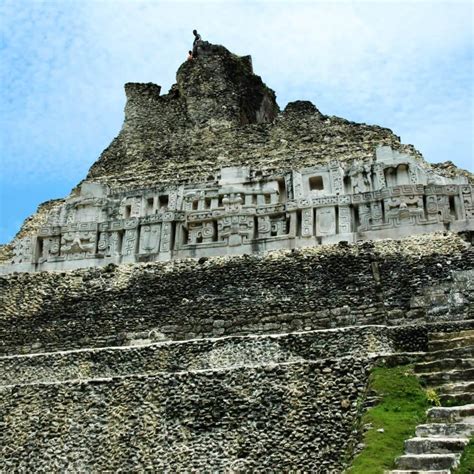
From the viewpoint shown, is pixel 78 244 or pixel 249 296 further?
pixel 78 244

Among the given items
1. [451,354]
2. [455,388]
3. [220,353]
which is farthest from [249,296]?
[455,388]

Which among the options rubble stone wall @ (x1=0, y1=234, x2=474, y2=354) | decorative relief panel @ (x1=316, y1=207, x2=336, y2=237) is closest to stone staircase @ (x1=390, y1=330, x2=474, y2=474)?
rubble stone wall @ (x1=0, y1=234, x2=474, y2=354)

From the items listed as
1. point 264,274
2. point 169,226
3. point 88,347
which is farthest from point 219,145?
point 88,347

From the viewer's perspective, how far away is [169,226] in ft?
57.2

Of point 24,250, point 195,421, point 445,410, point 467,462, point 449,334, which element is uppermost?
point 24,250

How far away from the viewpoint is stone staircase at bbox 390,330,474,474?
8.68 m

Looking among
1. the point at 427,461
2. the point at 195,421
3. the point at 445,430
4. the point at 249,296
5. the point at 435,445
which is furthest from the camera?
the point at 249,296

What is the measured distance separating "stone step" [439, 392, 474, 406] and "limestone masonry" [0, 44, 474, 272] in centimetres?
568

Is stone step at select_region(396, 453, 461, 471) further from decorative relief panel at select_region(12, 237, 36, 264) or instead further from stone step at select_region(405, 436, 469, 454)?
decorative relief panel at select_region(12, 237, 36, 264)

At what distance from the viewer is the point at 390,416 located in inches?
401

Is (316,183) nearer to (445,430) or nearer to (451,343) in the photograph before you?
(451,343)

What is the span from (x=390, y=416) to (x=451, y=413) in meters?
0.79

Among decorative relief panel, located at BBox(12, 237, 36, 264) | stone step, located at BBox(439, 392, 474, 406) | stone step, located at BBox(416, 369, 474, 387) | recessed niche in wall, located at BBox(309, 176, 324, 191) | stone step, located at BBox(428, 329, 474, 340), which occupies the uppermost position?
recessed niche in wall, located at BBox(309, 176, 324, 191)

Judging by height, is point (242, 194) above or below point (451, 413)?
above
